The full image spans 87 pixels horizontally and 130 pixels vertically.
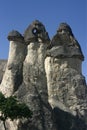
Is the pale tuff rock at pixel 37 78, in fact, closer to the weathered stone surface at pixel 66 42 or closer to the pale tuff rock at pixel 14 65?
the pale tuff rock at pixel 14 65

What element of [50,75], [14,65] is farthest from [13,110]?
[14,65]

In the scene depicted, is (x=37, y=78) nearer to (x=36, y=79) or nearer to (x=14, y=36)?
(x=36, y=79)

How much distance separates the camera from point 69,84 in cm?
4384

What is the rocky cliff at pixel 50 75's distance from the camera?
4134cm

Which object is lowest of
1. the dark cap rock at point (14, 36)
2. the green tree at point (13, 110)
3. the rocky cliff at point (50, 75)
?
the green tree at point (13, 110)

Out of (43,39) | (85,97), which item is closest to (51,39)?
(43,39)

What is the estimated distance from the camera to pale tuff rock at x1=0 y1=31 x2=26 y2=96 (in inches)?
1729

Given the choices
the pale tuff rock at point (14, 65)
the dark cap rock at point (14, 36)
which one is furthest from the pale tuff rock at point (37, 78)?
the dark cap rock at point (14, 36)

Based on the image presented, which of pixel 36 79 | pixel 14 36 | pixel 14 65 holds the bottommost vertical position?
pixel 36 79

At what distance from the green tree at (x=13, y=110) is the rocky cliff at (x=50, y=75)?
197 centimetres

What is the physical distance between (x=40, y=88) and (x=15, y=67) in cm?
369

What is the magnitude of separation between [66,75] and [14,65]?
5.85 m

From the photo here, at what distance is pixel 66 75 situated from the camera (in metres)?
44.3

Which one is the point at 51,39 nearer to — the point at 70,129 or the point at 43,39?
the point at 43,39
